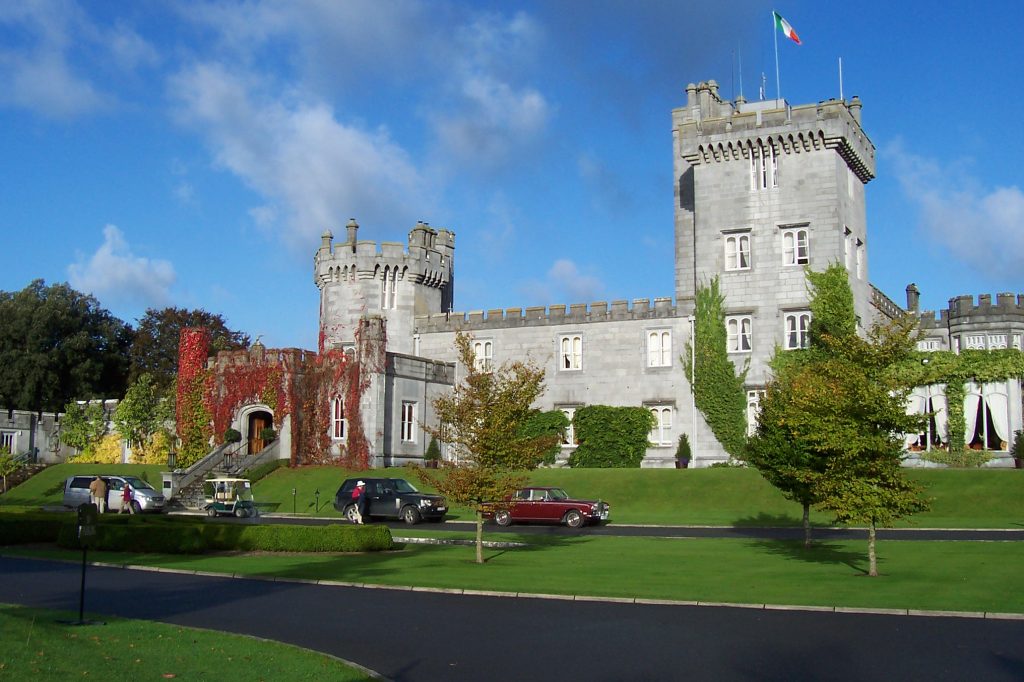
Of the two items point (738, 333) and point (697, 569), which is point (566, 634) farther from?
point (738, 333)

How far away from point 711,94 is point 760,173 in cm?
738

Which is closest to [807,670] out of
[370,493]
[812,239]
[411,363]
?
[370,493]

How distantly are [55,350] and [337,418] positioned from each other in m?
30.0

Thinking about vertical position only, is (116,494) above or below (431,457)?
below

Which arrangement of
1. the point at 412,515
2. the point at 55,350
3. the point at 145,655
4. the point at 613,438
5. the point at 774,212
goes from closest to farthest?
the point at 145,655
the point at 412,515
the point at 774,212
the point at 613,438
the point at 55,350

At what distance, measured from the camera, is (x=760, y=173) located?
156ft

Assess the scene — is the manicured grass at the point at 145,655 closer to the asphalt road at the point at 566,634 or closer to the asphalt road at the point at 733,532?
the asphalt road at the point at 566,634

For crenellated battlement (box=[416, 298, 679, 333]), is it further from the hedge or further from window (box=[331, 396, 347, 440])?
the hedge

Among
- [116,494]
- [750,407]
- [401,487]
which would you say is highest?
[750,407]

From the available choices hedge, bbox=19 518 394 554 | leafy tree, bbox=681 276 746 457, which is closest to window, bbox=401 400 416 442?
leafy tree, bbox=681 276 746 457

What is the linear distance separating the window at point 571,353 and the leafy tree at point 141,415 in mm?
23468

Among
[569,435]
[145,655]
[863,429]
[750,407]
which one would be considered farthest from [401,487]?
[145,655]

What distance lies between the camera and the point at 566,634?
44.6 feet

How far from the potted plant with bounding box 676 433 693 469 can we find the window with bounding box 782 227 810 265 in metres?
9.52
